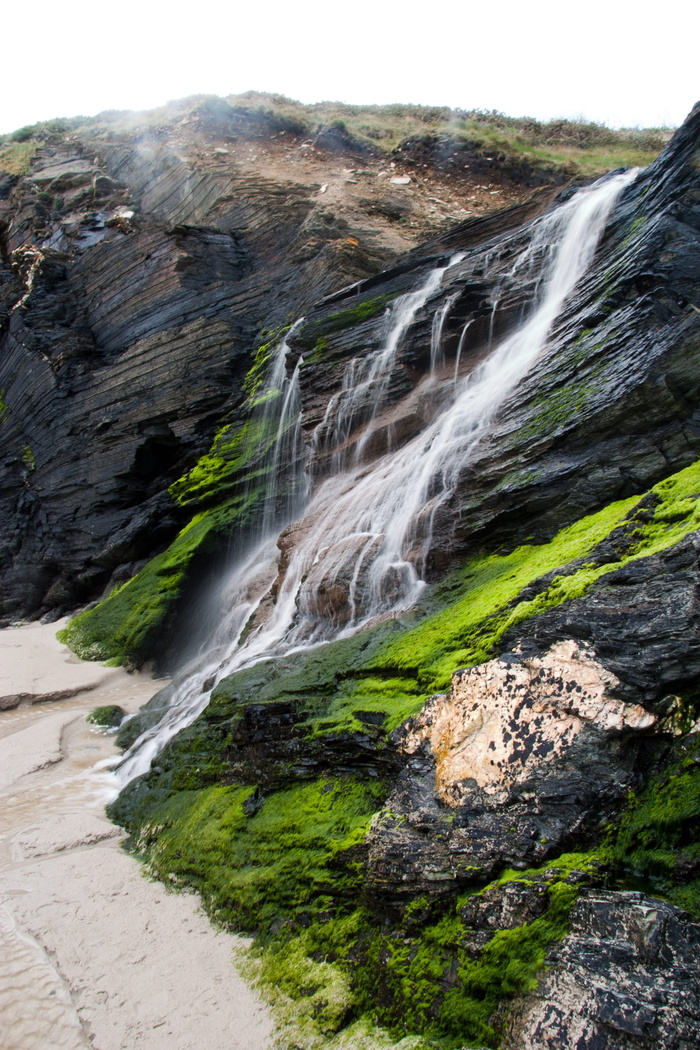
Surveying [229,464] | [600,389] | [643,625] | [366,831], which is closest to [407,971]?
[366,831]

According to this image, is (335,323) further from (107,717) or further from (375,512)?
(107,717)

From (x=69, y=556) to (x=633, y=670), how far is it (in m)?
18.1

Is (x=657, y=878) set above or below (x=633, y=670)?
below

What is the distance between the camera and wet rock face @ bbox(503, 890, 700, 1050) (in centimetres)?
279

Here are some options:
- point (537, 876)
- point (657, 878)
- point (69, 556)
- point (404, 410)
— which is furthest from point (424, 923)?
point (69, 556)

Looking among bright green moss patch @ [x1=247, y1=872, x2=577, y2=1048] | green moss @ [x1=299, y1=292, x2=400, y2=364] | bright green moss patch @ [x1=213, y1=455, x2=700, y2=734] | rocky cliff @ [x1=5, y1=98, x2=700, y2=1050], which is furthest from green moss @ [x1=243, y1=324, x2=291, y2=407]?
bright green moss patch @ [x1=247, y1=872, x2=577, y2=1048]

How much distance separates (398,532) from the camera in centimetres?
902

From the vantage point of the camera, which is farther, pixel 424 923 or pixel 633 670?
pixel 633 670

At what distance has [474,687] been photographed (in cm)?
483

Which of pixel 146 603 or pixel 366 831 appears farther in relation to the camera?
pixel 146 603

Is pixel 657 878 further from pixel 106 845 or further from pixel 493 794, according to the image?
pixel 106 845

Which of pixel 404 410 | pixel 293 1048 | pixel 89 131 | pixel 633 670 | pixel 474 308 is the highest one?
pixel 89 131

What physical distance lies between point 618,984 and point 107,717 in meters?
9.56

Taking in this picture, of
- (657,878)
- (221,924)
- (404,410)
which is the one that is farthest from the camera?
(404,410)
